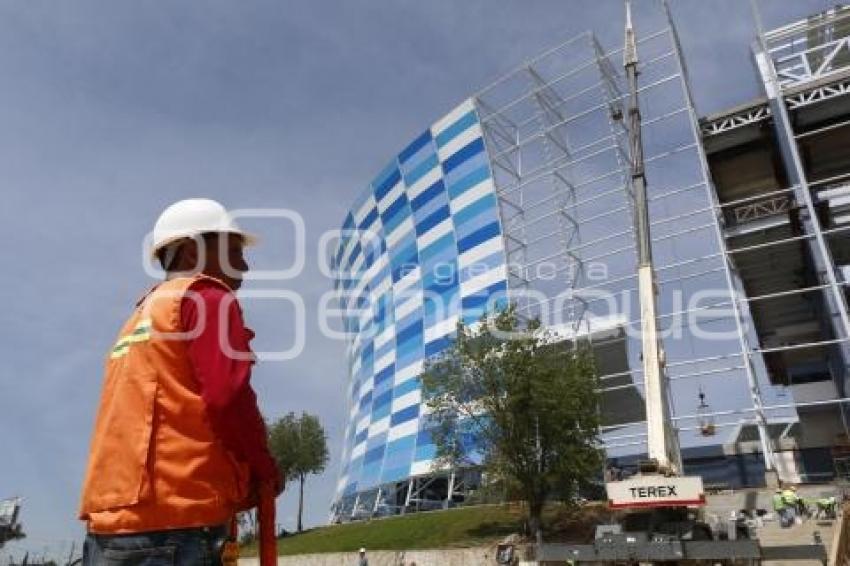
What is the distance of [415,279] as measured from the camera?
1950 inches

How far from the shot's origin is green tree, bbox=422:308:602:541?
26.7 metres

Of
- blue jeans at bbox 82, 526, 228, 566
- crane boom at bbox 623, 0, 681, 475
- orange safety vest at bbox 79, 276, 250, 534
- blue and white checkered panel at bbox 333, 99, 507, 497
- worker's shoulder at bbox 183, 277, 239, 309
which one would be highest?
blue and white checkered panel at bbox 333, 99, 507, 497

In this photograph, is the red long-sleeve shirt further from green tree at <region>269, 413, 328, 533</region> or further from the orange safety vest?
A: green tree at <region>269, 413, 328, 533</region>

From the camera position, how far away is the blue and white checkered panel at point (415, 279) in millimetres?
44406

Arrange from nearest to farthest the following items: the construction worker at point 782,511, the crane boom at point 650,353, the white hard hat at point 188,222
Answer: the white hard hat at point 188,222
the crane boom at point 650,353
the construction worker at point 782,511

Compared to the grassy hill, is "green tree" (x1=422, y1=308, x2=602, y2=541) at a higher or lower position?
higher

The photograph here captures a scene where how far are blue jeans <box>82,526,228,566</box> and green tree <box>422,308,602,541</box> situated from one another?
2467 centimetres

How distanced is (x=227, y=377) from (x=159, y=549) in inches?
23.4

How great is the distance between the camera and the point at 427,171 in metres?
51.0

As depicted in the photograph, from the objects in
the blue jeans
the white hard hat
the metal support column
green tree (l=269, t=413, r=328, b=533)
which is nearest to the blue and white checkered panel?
green tree (l=269, t=413, r=328, b=533)

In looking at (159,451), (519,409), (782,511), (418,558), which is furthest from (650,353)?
(159,451)

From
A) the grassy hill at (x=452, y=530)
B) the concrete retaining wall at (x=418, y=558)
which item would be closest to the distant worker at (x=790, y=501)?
the grassy hill at (x=452, y=530)

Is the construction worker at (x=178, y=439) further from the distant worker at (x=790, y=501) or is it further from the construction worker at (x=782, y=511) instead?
the distant worker at (x=790, y=501)

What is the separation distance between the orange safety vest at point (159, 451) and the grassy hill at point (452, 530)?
23546mm
